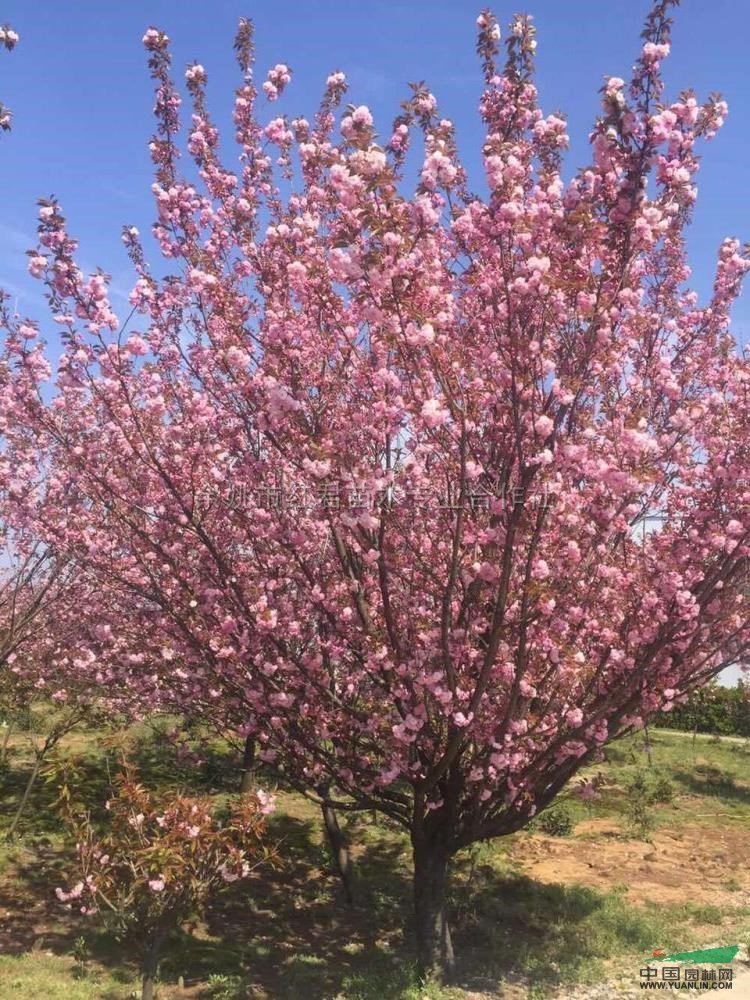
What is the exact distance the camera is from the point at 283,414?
7.04m

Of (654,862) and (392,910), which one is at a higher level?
(654,862)

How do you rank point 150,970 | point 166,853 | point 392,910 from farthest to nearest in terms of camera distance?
point 392,910 → point 150,970 → point 166,853

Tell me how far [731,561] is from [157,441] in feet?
21.2

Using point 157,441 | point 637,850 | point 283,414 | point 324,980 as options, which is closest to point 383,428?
point 283,414

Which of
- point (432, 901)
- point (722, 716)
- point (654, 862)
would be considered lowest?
point (654, 862)

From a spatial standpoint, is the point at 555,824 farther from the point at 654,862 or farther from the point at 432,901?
the point at 432,901

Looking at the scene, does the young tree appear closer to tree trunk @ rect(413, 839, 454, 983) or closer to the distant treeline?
tree trunk @ rect(413, 839, 454, 983)

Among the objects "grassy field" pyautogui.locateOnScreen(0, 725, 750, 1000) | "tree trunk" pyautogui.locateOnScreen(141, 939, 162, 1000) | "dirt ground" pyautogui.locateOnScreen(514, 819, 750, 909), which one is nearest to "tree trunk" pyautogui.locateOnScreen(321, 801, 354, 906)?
"grassy field" pyautogui.locateOnScreen(0, 725, 750, 1000)

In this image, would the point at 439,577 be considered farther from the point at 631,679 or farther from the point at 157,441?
the point at 157,441

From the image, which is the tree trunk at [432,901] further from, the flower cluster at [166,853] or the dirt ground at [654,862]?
the dirt ground at [654,862]

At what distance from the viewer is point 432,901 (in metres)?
9.00

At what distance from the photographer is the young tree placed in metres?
6.20

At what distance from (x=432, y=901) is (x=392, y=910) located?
2.86 metres

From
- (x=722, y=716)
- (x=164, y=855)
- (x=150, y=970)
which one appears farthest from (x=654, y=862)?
(x=722, y=716)
